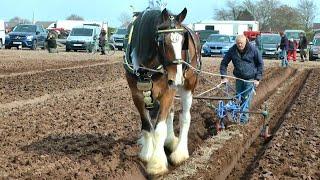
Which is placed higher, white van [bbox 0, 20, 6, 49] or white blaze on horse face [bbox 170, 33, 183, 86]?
white van [bbox 0, 20, 6, 49]

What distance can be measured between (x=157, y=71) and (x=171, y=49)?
0.35m

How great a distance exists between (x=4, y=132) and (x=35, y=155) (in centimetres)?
167

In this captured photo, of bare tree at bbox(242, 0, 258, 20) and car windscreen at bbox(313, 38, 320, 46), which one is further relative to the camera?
bare tree at bbox(242, 0, 258, 20)

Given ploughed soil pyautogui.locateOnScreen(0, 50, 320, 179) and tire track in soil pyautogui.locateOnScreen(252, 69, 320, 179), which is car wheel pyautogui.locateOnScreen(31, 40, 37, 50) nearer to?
ploughed soil pyautogui.locateOnScreen(0, 50, 320, 179)

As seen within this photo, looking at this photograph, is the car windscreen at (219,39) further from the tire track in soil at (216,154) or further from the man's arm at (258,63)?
the man's arm at (258,63)

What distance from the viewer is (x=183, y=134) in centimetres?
759

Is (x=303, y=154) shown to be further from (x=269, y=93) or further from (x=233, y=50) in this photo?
(x=269, y=93)

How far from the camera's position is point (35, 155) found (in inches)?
279

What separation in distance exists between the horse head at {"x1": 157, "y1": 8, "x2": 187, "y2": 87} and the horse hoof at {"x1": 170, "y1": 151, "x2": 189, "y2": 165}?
3.85 ft

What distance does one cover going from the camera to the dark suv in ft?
121

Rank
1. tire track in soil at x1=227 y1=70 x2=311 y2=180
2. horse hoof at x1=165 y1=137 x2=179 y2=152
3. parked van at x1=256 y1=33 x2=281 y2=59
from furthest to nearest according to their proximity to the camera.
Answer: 1. parked van at x1=256 y1=33 x2=281 y2=59
2. horse hoof at x1=165 y1=137 x2=179 y2=152
3. tire track in soil at x1=227 y1=70 x2=311 y2=180

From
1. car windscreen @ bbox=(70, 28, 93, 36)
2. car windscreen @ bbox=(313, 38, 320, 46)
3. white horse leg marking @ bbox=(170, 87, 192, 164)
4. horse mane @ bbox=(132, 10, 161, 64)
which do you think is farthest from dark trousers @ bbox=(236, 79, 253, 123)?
car windscreen @ bbox=(70, 28, 93, 36)

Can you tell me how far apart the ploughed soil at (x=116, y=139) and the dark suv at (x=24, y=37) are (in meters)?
22.6

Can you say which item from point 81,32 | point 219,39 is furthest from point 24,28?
point 219,39
